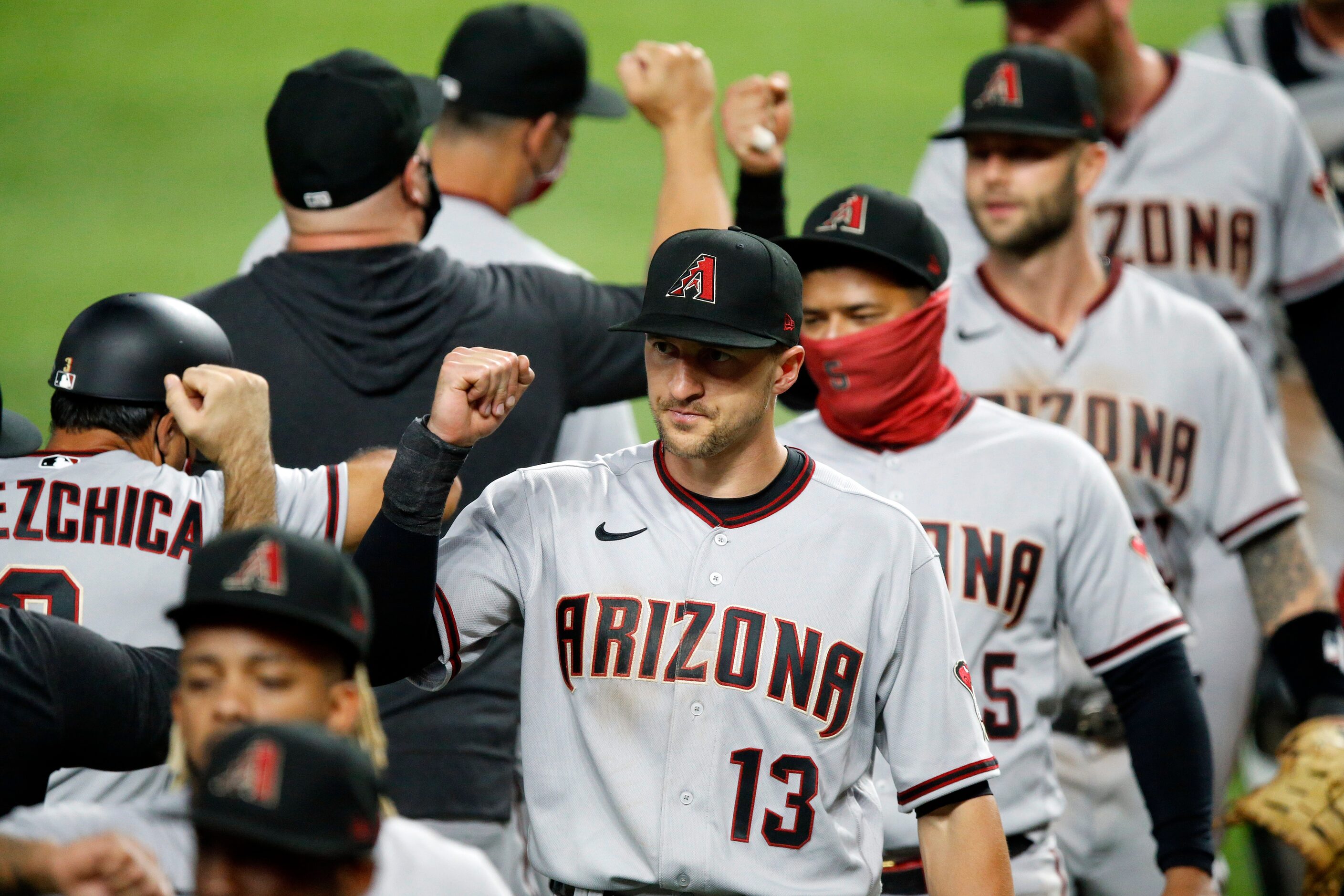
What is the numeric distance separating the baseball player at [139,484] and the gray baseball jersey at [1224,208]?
111 inches

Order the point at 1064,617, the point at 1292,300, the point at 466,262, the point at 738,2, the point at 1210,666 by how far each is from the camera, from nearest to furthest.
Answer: the point at 1064,617 < the point at 466,262 < the point at 1210,666 < the point at 1292,300 < the point at 738,2

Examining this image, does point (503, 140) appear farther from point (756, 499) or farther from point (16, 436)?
point (756, 499)

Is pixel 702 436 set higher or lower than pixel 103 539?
higher

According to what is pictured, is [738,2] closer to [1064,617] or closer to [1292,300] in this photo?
[1292,300]

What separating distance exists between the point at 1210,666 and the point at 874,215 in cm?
196

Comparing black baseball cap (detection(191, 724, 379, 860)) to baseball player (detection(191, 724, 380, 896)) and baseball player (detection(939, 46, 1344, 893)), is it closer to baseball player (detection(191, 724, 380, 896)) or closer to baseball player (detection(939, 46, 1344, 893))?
baseball player (detection(191, 724, 380, 896))

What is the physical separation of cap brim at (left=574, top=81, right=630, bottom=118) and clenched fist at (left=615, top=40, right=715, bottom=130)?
0.57m

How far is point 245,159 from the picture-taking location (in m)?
13.1

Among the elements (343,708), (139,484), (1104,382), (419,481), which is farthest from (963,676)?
(1104,382)

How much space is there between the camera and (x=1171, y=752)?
363cm

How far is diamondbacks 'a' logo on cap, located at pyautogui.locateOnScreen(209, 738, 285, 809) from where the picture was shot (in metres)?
2.09

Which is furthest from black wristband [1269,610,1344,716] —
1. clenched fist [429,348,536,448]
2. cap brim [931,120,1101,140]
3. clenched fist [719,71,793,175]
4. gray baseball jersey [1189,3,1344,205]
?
gray baseball jersey [1189,3,1344,205]

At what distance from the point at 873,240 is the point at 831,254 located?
0.10 meters

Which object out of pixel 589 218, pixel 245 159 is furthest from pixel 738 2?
pixel 245 159
